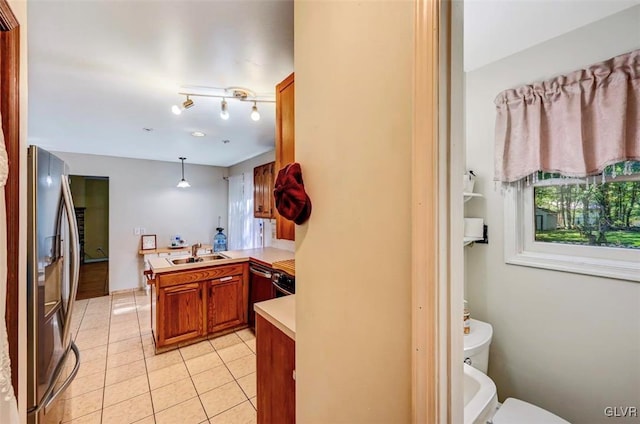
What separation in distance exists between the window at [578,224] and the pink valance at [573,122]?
0.14 meters

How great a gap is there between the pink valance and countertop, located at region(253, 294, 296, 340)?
1.61m

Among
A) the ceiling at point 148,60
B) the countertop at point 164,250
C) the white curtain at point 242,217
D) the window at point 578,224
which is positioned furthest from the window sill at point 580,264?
the countertop at point 164,250

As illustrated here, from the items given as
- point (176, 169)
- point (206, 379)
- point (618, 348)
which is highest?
point (176, 169)

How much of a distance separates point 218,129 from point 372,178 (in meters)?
2.80

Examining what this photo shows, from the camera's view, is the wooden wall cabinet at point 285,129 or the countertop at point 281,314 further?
the wooden wall cabinet at point 285,129

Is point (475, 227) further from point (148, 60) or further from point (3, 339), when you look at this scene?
point (148, 60)

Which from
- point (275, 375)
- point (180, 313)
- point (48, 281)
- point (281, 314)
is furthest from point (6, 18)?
→ point (180, 313)

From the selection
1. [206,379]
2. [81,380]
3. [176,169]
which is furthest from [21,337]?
[176,169]

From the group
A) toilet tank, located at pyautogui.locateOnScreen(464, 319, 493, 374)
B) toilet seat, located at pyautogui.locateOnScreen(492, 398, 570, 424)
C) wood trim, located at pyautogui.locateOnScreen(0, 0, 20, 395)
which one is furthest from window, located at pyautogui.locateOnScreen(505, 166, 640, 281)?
wood trim, located at pyautogui.locateOnScreen(0, 0, 20, 395)

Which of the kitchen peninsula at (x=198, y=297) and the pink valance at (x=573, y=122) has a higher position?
the pink valance at (x=573, y=122)

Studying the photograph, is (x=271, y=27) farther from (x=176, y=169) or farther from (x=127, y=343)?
(x=176, y=169)

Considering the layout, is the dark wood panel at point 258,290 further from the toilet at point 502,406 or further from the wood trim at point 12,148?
the wood trim at point 12,148

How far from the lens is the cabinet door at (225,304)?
2.91 m

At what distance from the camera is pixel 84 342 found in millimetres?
2803
